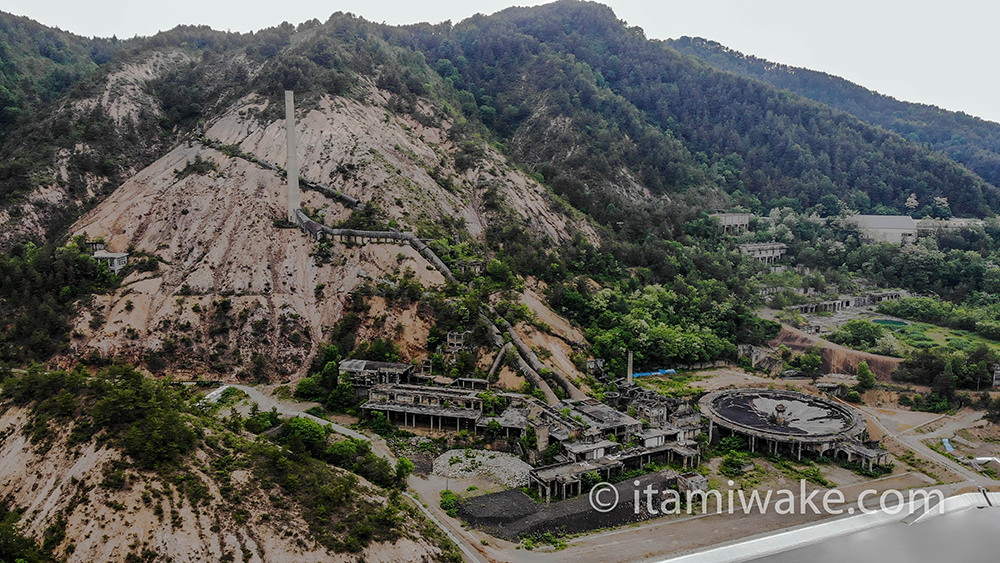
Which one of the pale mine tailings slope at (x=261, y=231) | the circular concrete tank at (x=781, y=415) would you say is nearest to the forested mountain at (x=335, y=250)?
the pale mine tailings slope at (x=261, y=231)

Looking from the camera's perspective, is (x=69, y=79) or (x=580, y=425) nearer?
(x=580, y=425)

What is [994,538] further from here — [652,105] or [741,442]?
[652,105]

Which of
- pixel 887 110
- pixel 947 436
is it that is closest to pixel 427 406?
pixel 947 436

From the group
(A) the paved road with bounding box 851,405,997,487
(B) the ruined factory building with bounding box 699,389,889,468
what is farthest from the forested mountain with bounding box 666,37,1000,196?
(B) the ruined factory building with bounding box 699,389,889,468

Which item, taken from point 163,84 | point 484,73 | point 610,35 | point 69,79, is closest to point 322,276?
point 163,84

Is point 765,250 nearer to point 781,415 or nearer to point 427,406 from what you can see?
point 781,415

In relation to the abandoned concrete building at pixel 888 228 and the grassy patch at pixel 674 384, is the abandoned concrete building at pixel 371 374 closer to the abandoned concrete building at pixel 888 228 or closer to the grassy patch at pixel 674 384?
the grassy patch at pixel 674 384

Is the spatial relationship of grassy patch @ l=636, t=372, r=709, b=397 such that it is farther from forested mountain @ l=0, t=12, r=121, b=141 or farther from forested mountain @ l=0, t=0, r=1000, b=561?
forested mountain @ l=0, t=12, r=121, b=141
